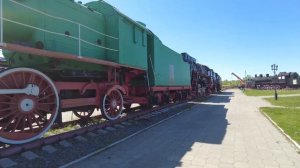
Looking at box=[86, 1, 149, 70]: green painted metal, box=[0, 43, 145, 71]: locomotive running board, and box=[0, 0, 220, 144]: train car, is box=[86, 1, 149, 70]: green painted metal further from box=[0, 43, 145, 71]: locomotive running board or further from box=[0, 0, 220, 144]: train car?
box=[0, 43, 145, 71]: locomotive running board

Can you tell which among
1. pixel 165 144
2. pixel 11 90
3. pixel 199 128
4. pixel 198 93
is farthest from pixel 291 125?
pixel 198 93

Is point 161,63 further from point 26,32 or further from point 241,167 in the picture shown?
point 241,167

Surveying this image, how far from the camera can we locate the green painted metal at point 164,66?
47.0 ft

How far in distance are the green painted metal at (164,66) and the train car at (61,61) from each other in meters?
0.99

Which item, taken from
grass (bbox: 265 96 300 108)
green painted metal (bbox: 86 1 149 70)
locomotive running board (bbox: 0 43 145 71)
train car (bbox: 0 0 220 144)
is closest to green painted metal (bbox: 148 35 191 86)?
train car (bbox: 0 0 220 144)

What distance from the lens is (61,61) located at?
7.95 meters

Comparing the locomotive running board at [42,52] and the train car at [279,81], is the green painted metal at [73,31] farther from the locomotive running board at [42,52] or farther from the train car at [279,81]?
the train car at [279,81]

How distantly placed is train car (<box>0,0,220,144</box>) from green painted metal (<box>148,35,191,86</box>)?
99cm

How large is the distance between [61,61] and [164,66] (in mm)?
8819

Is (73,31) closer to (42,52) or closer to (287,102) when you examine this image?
(42,52)

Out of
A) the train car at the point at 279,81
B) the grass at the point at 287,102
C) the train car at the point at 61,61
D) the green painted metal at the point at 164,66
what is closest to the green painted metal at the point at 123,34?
the train car at the point at 61,61

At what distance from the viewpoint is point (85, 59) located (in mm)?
8219

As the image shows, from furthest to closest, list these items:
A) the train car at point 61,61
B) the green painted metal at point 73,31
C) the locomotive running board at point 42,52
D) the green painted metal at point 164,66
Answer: the green painted metal at point 164,66, the green painted metal at point 73,31, the train car at point 61,61, the locomotive running board at point 42,52

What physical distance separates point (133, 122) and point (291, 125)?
526 centimetres
